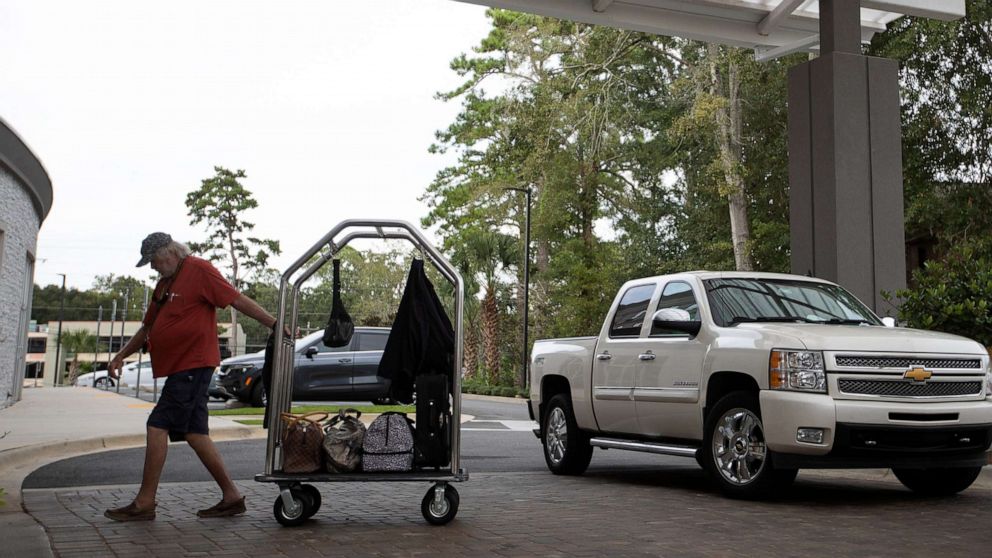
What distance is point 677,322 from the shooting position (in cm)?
916

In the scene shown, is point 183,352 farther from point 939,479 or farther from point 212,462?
point 939,479

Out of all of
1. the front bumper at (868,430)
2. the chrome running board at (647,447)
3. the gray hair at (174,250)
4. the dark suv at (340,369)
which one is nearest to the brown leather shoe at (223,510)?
the gray hair at (174,250)

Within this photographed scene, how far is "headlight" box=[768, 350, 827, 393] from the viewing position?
8.05 m

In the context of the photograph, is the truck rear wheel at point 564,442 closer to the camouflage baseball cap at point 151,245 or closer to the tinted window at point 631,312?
the tinted window at point 631,312

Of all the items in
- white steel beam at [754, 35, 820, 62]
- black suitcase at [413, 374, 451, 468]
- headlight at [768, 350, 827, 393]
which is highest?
white steel beam at [754, 35, 820, 62]

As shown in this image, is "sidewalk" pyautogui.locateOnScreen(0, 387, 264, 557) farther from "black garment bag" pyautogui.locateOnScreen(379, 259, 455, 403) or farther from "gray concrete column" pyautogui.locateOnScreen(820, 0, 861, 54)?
"gray concrete column" pyautogui.locateOnScreen(820, 0, 861, 54)

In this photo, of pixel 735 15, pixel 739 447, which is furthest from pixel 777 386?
pixel 735 15

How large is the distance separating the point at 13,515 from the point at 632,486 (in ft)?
17.6

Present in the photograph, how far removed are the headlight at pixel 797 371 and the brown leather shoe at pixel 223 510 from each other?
13.7 feet

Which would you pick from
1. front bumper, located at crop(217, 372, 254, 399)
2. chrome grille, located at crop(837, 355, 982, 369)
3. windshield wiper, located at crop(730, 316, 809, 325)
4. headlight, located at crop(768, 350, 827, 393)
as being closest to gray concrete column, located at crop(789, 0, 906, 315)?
windshield wiper, located at crop(730, 316, 809, 325)

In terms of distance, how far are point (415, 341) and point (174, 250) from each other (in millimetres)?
1968

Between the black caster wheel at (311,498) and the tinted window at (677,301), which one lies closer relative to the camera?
the black caster wheel at (311,498)

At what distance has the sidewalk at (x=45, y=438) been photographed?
21.6 feet

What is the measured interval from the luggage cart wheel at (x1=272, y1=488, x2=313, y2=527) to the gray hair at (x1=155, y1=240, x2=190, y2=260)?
6.44 ft
